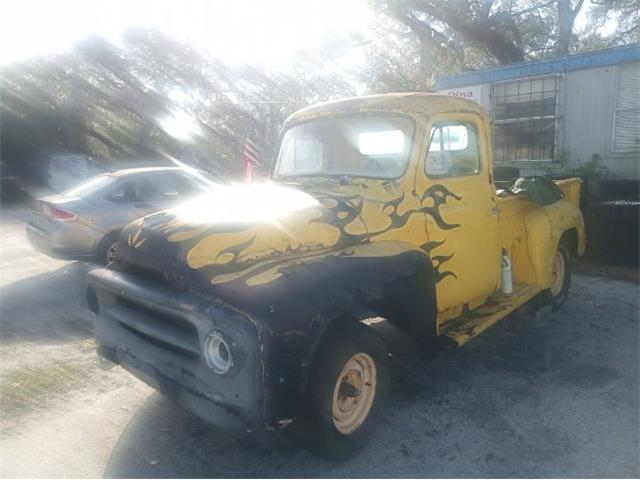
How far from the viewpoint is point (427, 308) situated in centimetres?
381

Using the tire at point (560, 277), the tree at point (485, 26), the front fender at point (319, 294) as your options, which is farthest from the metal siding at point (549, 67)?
the tree at point (485, 26)

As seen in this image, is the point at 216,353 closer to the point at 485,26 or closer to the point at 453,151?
the point at 453,151

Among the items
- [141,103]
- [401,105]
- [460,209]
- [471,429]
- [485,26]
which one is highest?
[485,26]

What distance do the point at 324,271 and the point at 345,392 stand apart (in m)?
0.78

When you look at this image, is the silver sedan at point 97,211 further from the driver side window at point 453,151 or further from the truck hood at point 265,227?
the driver side window at point 453,151

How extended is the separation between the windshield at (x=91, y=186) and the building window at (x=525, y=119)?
25.6ft

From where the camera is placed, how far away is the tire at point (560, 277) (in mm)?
5941

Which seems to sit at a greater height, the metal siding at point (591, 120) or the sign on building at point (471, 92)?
the sign on building at point (471, 92)

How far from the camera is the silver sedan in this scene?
287 inches

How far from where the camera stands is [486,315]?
15.0 feet

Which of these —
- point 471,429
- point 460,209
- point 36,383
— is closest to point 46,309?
point 36,383

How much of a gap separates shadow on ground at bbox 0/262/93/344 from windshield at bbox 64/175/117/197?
3.70 ft

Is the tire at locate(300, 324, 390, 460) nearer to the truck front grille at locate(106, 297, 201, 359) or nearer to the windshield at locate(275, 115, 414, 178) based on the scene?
the truck front grille at locate(106, 297, 201, 359)

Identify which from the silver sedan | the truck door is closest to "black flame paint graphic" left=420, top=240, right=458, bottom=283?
the truck door
